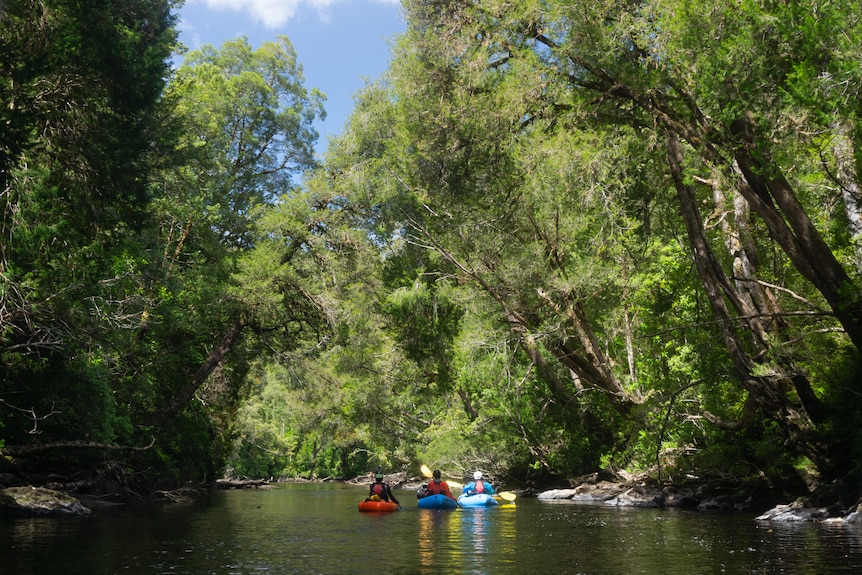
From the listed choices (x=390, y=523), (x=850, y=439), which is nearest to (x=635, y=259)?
(x=850, y=439)

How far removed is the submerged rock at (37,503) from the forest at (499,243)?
0.90 m

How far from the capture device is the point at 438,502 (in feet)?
72.3

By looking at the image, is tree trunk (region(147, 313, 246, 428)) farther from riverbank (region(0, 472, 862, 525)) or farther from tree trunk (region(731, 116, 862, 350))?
tree trunk (region(731, 116, 862, 350))

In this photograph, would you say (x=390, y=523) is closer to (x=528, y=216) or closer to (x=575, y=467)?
(x=528, y=216)

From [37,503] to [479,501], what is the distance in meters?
11.6

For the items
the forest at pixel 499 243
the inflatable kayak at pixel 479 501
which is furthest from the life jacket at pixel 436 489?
the forest at pixel 499 243

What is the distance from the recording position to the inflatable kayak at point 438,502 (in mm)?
22047

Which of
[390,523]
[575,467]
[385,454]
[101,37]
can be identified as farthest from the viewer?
[385,454]

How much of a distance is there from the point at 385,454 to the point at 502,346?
2707 centimetres

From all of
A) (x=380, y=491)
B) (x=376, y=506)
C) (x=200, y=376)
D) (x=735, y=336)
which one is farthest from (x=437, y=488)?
(x=735, y=336)

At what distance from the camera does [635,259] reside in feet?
62.0

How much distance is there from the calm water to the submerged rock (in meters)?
0.66

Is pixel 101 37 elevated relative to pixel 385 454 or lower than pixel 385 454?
elevated

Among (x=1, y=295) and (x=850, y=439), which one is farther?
(x=850, y=439)
